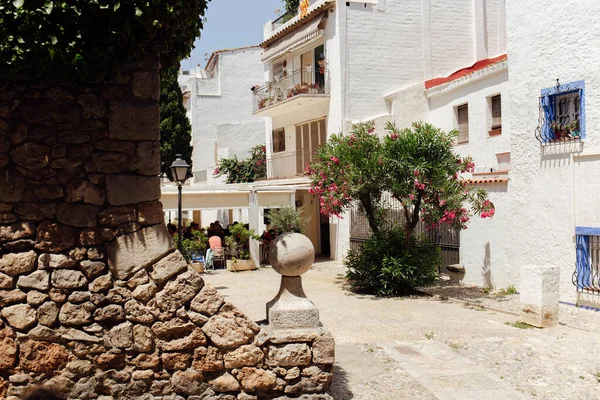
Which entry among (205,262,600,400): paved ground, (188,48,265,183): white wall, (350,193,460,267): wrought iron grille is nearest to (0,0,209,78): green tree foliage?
(205,262,600,400): paved ground

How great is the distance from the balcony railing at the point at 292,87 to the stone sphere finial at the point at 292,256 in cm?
1585

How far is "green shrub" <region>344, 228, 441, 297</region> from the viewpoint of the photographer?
13.0 metres

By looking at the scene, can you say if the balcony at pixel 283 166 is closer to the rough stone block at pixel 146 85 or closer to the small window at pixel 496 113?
the small window at pixel 496 113

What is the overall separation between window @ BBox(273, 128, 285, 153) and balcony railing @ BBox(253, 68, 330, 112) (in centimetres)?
134

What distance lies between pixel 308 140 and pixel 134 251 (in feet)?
58.9

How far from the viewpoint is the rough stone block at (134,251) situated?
5.13 metres

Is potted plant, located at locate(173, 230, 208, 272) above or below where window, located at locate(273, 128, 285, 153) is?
below

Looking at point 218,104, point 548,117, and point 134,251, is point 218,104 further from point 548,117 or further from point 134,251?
point 134,251

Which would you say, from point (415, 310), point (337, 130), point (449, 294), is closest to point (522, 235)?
point (449, 294)

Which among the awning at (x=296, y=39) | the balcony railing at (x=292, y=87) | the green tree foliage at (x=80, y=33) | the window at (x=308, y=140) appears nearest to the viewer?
the green tree foliage at (x=80, y=33)

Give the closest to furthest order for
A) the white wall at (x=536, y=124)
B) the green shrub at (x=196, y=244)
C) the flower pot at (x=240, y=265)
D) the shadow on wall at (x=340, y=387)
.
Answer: the shadow on wall at (x=340, y=387) < the white wall at (x=536, y=124) < the flower pot at (x=240, y=265) < the green shrub at (x=196, y=244)

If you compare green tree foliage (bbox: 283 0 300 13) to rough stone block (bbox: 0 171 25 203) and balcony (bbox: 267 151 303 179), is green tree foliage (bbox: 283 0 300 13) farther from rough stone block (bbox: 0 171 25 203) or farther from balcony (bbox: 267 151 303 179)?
rough stone block (bbox: 0 171 25 203)

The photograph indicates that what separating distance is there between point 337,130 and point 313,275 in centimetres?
589

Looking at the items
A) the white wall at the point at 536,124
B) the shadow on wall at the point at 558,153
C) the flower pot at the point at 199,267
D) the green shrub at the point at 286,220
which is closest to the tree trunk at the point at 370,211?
the white wall at the point at 536,124
